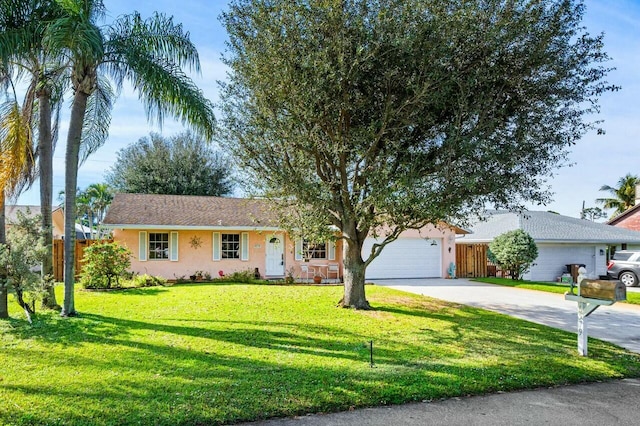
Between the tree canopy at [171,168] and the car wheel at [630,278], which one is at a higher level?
the tree canopy at [171,168]

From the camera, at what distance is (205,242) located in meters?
18.5

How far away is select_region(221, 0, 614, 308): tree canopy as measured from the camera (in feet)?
27.3

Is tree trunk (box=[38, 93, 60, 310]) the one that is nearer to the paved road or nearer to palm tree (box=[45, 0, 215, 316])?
palm tree (box=[45, 0, 215, 316])

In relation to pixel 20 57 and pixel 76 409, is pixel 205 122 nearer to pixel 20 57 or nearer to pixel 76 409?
pixel 20 57

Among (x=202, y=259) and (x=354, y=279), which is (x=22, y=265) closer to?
(x=354, y=279)

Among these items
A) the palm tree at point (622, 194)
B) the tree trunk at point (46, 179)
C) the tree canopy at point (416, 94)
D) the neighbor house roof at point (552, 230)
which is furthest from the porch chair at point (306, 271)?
the palm tree at point (622, 194)

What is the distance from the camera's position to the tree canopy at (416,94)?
8.34 meters

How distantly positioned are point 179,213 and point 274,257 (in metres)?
4.43

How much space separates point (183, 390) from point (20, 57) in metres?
7.28

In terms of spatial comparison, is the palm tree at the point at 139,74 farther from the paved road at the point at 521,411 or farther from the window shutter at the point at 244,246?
the window shutter at the point at 244,246

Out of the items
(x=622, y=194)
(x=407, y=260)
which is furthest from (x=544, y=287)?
(x=622, y=194)

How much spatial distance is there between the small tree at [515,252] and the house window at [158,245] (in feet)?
47.2

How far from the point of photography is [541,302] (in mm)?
13125

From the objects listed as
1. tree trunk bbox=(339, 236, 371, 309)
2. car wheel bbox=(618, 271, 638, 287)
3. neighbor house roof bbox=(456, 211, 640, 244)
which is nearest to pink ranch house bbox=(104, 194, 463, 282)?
neighbor house roof bbox=(456, 211, 640, 244)
